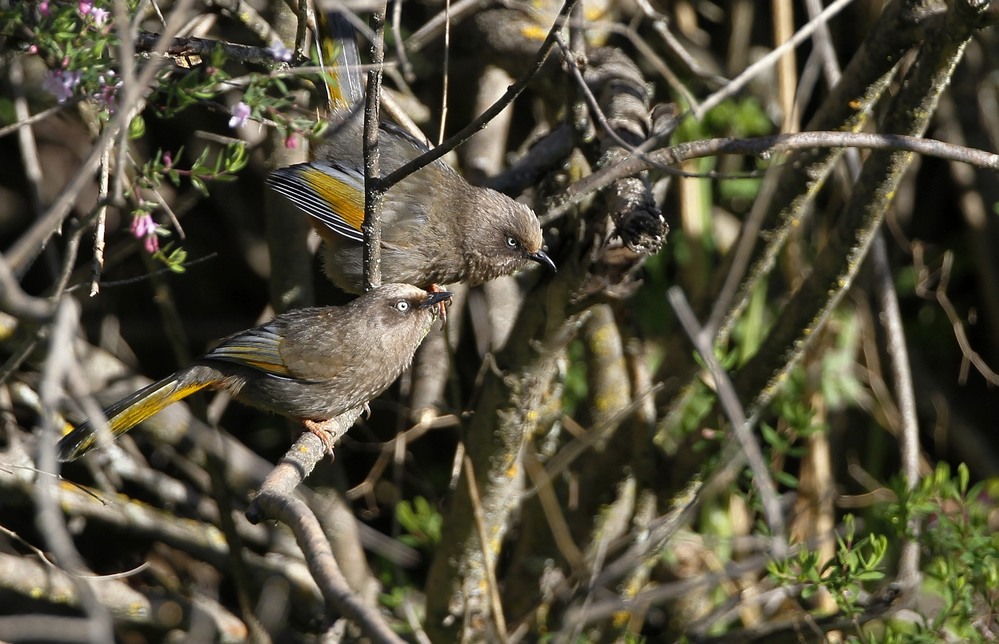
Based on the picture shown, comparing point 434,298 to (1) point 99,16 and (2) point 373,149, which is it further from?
(1) point 99,16

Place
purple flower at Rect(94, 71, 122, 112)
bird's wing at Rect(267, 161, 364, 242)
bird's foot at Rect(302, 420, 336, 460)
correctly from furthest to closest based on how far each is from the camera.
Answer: bird's wing at Rect(267, 161, 364, 242)
bird's foot at Rect(302, 420, 336, 460)
purple flower at Rect(94, 71, 122, 112)

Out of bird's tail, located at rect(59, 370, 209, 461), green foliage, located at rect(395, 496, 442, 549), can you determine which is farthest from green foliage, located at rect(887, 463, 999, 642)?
bird's tail, located at rect(59, 370, 209, 461)

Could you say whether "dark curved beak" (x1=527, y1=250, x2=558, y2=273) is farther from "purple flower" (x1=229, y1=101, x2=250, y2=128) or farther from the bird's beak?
"purple flower" (x1=229, y1=101, x2=250, y2=128)

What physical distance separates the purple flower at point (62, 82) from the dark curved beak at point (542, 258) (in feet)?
6.34

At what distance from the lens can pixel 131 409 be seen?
3.76 m

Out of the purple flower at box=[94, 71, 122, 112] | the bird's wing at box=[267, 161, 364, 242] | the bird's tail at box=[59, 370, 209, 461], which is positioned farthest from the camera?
the bird's wing at box=[267, 161, 364, 242]

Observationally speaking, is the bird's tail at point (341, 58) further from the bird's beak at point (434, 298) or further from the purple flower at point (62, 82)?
the purple flower at point (62, 82)

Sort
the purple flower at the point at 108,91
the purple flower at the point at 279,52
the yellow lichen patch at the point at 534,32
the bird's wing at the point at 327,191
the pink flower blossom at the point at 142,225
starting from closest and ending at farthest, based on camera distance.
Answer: the purple flower at the point at 108,91
the purple flower at the point at 279,52
the pink flower blossom at the point at 142,225
the bird's wing at the point at 327,191
the yellow lichen patch at the point at 534,32

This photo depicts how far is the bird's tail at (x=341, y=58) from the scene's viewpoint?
163 inches

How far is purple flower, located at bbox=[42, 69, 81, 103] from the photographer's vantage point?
2895 millimetres

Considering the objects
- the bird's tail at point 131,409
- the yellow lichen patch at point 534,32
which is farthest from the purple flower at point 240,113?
the yellow lichen patch at point 534,32

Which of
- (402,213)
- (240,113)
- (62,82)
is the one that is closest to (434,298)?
(402,213)

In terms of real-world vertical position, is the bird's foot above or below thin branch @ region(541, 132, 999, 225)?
below

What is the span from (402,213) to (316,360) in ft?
2.70
